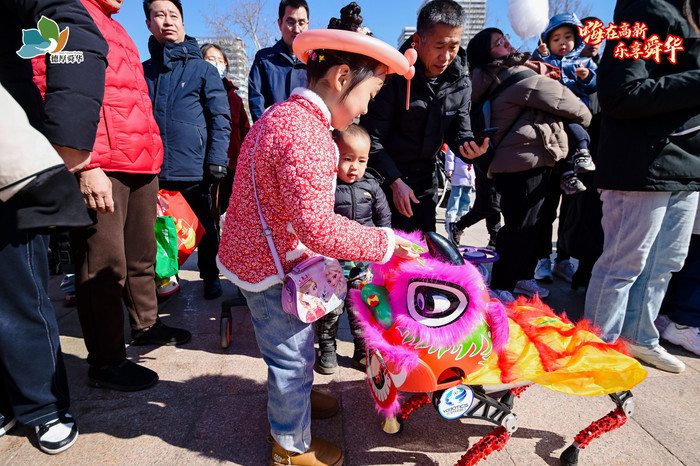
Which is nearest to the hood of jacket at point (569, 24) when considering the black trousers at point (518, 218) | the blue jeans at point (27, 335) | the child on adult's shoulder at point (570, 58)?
the child on adult's shoulder at point (570, 58)

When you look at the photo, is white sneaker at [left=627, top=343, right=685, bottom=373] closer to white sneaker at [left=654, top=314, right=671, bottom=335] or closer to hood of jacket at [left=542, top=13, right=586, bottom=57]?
white sneaker at [left=654, top=314, right=671, bottom=335]

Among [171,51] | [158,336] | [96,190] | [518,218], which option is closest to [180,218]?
[158,336]

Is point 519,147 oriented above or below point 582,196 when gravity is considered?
above

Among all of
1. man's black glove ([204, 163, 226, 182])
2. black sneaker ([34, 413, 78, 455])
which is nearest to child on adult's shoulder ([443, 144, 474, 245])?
man's black glove ([204, 163, 226, 182])

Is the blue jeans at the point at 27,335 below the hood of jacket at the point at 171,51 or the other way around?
below

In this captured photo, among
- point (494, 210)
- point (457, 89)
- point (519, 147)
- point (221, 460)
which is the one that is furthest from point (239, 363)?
point (494, 210)

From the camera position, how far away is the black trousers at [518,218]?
290 cm

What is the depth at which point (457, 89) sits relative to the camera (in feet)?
8.08

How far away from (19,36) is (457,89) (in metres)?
2.16

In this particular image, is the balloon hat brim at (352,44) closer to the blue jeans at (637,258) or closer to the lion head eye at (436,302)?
the lion head eye at (436,302)

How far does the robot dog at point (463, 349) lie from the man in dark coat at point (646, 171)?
0.91 meters

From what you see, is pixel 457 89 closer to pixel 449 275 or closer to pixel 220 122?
pixel 449 275

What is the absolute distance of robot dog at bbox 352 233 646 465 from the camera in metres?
1.40

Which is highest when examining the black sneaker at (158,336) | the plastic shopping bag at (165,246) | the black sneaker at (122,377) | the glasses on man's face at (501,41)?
the glasses on man's face at (501,41)
